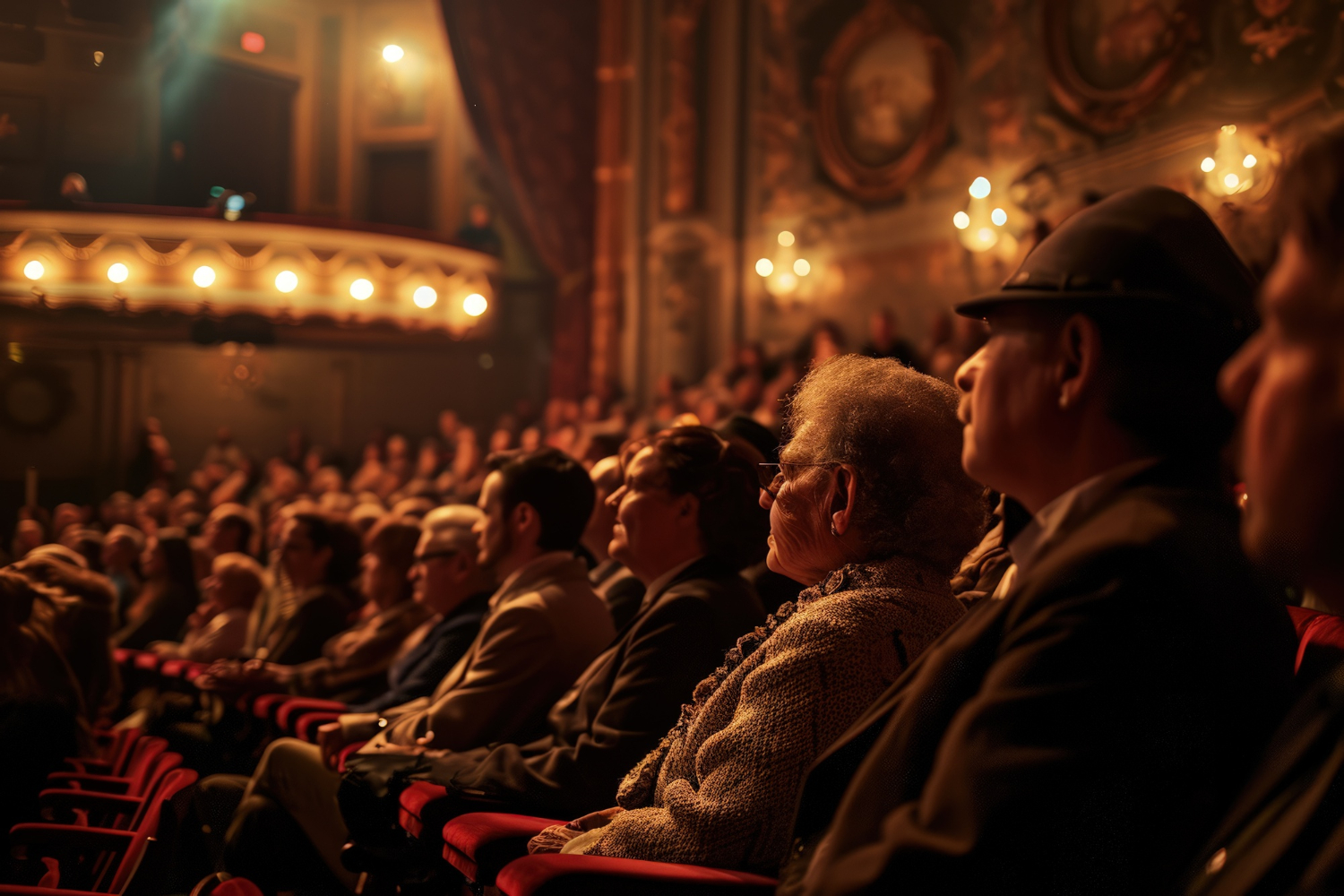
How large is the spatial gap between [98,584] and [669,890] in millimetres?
2514

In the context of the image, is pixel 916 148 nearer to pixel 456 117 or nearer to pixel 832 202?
pixel 832 202

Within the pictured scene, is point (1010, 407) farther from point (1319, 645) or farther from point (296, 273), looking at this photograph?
point (296, 273)

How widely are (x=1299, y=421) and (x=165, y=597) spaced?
17.1 feet

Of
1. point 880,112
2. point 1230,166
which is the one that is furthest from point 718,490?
point 880,112

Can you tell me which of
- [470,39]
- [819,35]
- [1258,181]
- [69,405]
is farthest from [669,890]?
[470,39]

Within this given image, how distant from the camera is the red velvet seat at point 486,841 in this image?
6.06 ft

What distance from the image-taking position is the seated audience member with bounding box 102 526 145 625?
17.0 ft

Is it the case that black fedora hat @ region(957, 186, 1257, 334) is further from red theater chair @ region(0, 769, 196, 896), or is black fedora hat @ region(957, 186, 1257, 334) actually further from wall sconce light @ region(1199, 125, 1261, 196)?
wall sconce light @ region(1199, 125, 1261, 196)

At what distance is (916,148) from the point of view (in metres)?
9.19

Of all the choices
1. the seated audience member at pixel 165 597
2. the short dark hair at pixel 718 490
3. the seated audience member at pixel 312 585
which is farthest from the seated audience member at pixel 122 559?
the short dark hair at pixel 718 490

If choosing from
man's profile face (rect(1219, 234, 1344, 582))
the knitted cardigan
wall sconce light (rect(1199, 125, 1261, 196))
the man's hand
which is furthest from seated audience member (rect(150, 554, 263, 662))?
wall sconce light (rect(1199, 125, 1261, 196))

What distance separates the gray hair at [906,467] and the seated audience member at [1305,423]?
850 millimetres

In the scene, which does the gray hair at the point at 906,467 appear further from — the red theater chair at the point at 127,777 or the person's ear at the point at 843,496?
the red theater chair at the point at 127,777

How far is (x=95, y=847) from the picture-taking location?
2412mm
